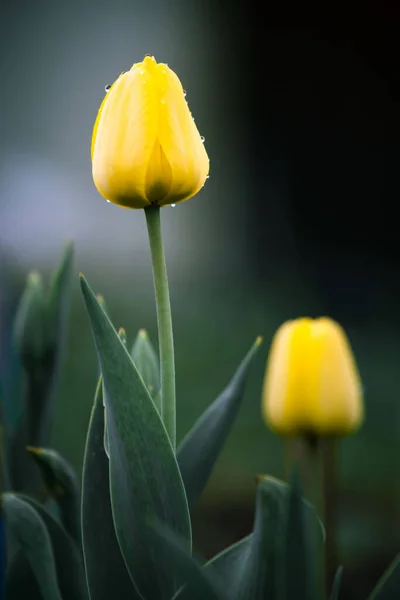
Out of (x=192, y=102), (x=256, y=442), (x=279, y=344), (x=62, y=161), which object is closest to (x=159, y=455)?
(x=279, y=344)

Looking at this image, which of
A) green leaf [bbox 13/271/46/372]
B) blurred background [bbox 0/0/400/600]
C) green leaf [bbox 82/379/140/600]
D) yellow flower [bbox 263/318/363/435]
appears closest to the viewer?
Result: yellow flower [bbox 263/318/363/435]

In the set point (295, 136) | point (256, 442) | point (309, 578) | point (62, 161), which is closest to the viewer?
point (309, 578)

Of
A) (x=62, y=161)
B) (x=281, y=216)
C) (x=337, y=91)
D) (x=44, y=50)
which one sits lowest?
(x=281, y=216)

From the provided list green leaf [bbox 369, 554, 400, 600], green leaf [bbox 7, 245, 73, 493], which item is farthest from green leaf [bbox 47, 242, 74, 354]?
green leaf [bbox 369, 554, 400, 600]

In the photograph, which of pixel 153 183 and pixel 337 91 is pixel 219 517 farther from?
pixel 337 91

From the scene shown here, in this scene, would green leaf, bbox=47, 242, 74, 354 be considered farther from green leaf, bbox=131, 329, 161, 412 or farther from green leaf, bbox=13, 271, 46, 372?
green leaf, bbox=131, 329, 161, 412

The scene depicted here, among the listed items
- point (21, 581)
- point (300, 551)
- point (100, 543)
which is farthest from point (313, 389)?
point (21, 581)
